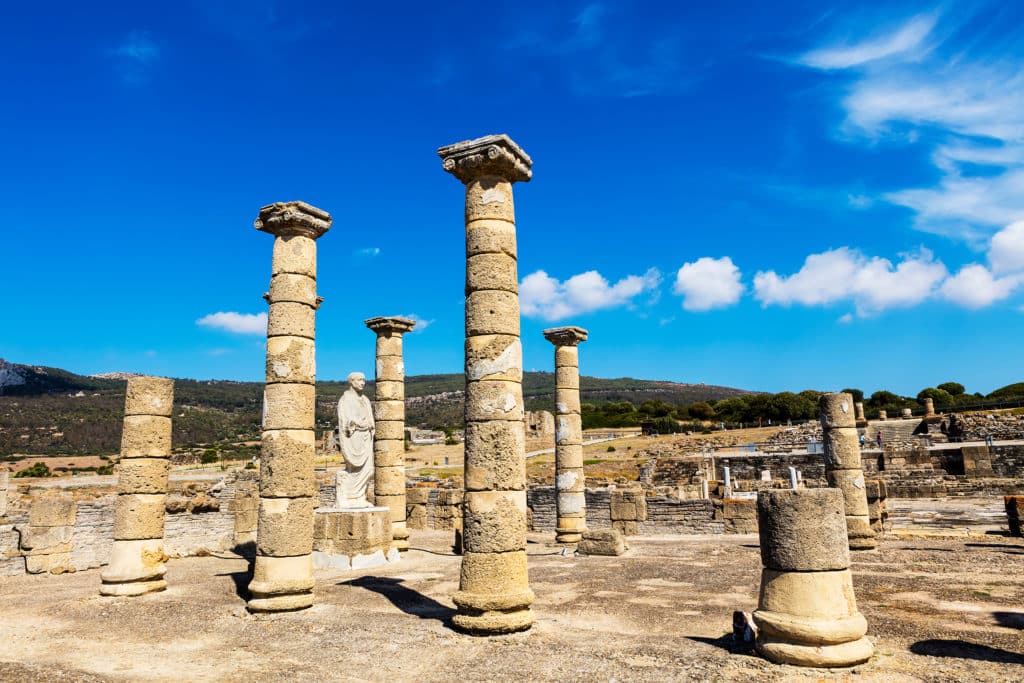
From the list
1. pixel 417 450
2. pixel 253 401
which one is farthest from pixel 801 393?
pixel 253 401

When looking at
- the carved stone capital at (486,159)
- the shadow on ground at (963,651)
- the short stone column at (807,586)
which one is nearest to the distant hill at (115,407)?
the carved stone capital at (486,159)

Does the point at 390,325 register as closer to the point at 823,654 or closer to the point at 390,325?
the point at 390,325

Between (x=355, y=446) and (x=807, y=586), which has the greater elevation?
(x=355, y=446)

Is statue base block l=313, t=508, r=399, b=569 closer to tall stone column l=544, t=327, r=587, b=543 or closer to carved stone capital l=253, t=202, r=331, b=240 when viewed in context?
tall stone column l=544, t=327, r=587, b=543

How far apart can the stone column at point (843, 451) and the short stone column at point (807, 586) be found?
8.02 meters

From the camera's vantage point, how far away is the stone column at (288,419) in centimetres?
887

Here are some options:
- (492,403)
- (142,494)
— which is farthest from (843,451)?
(142,494)

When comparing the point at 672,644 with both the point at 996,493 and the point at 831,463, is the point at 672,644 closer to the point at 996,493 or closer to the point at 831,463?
the point at 831,463

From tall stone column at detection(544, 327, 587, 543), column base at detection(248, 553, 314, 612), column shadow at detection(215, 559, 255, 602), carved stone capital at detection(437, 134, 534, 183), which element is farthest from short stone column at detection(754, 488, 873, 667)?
tall stone column at detection(544, 327, 587, 543)

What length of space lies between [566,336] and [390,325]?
4347 millimetres

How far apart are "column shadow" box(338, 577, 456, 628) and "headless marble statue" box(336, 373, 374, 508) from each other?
2340 mm

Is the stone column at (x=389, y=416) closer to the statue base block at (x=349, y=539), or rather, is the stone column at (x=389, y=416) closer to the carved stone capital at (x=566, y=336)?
the statue base block at (x=349, y=539)

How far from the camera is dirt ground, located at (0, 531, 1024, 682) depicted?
588 centimetres

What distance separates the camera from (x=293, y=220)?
9.81 metres
